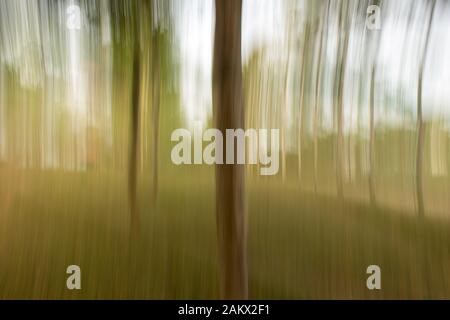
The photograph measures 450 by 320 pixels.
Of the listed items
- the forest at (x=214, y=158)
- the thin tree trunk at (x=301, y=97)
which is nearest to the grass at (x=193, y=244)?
the forest at (x=214, y=158)

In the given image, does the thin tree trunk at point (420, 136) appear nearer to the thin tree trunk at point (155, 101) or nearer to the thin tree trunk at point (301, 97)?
the thin tree trunk at point (301, 97)

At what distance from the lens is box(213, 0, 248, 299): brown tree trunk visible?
1.51 m

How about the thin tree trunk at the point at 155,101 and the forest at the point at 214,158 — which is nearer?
the forest at the point at 214,158

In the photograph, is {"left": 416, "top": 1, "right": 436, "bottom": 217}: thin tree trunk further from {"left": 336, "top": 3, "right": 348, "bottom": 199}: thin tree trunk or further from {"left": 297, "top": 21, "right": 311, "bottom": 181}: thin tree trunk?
{"left": 297, "top": 21, "right": 311, "bottom": 181}: thin tree trunk

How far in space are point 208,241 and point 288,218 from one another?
1.23 feet

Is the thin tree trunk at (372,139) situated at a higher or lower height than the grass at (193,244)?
higher

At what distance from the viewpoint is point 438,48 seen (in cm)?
177

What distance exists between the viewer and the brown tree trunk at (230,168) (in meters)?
1.51

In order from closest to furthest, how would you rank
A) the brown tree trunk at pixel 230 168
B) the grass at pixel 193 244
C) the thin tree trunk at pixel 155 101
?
the brown tree trunk at pixel 230 168 → the grass at pixel 193 244 → the thin tree trunk at pixel 155 101

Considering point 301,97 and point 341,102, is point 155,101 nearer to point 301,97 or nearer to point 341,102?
point 301,97

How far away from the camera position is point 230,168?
1523mm
